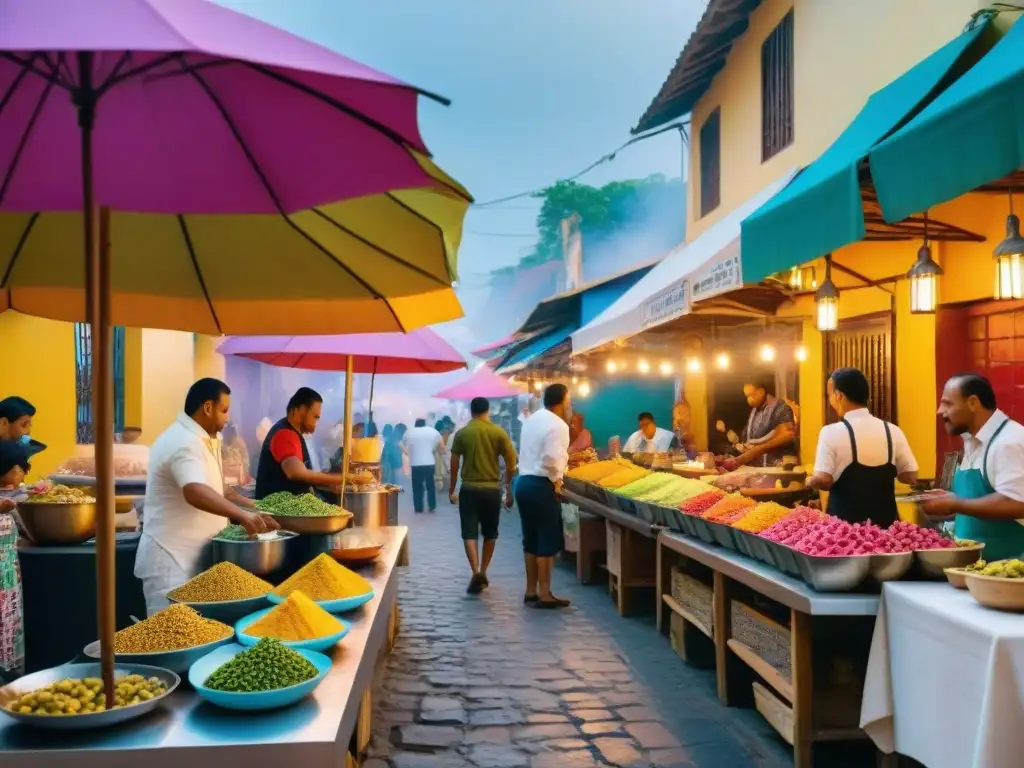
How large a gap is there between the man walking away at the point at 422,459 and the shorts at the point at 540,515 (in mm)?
9792

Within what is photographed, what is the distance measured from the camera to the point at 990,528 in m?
4.86

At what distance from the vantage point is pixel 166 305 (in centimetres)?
517

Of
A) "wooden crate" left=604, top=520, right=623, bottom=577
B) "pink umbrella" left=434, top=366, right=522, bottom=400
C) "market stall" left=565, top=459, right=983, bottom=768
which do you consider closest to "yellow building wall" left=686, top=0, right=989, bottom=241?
"market stall" left=565, top=459, right=983, bottom=768

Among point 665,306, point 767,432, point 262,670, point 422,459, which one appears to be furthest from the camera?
point 422,459

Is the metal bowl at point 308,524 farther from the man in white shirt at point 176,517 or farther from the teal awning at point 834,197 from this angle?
the teal awning at point 834,197

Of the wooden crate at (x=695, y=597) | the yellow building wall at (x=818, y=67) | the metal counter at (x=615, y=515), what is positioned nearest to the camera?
the wooden crate at (x=695, y=597)

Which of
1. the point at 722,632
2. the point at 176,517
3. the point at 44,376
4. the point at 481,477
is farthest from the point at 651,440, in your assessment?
the point at 176,517

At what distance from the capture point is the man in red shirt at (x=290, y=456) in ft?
22.2

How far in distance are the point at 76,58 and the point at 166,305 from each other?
108 inches

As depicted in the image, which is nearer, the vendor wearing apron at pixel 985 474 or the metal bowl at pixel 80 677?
the metal bowl at pixel 80 677

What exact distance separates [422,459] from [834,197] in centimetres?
1460

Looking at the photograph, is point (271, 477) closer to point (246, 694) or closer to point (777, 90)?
point (246, 694)

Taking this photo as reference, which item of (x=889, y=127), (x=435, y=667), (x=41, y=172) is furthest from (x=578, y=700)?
(x=41, y=172)

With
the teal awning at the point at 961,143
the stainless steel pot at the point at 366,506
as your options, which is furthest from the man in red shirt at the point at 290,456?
the teal awning at the point at 961,143
